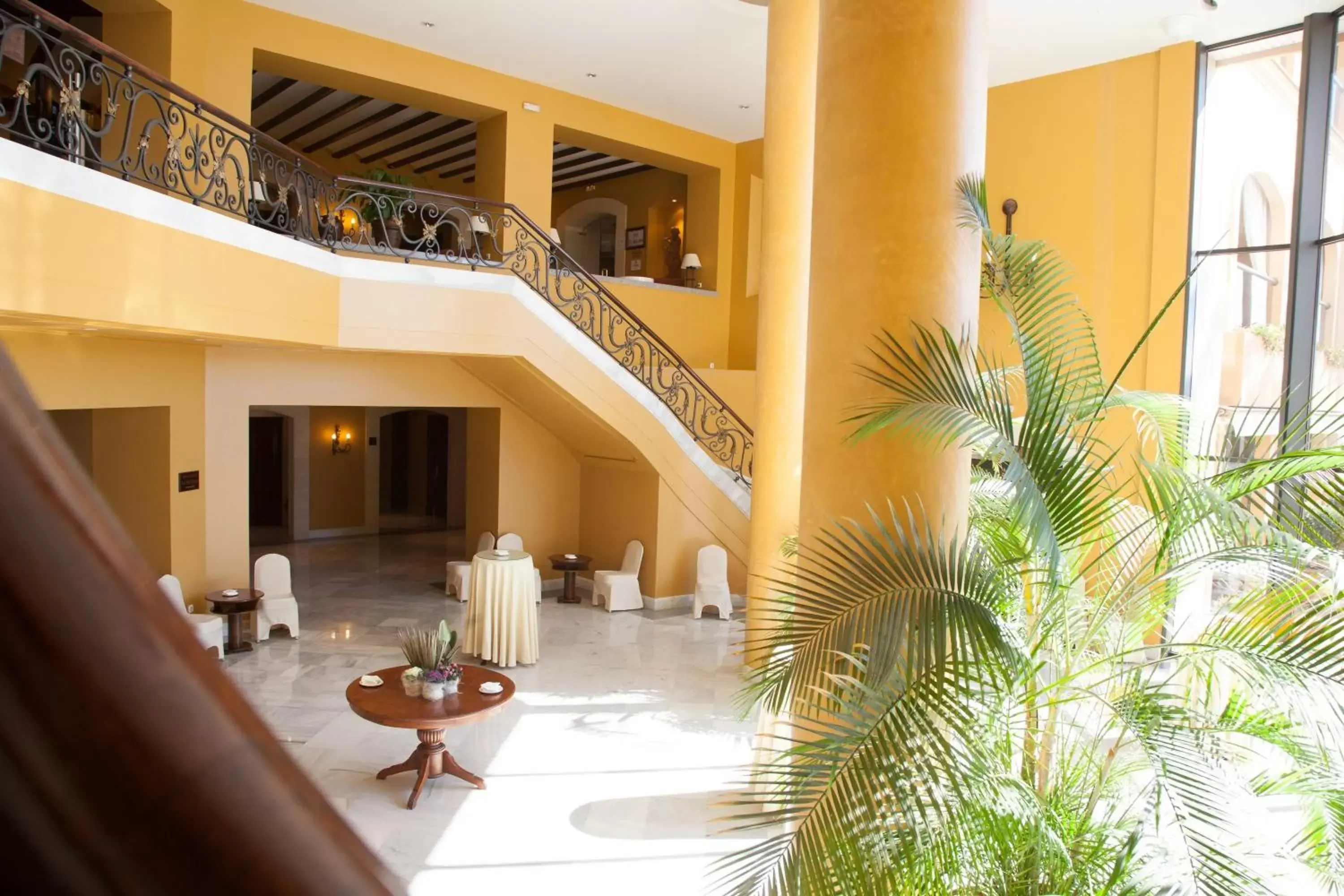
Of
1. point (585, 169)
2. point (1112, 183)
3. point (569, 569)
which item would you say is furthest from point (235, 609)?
point (1112, 183)

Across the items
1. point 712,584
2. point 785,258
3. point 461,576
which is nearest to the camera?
point 785,258

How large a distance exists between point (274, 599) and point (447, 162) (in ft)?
32.5

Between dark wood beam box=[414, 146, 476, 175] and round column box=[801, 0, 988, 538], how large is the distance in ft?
47.7

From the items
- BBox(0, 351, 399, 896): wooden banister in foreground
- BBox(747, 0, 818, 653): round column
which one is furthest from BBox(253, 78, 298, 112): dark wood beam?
BBox(0, 351, 399, 896): wooden banister in foreground

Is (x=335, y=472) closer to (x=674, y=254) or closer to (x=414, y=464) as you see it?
(x=414, y=464)

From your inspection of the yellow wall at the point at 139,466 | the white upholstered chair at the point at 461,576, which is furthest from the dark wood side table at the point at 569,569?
the yellow wall at the point at 139,466

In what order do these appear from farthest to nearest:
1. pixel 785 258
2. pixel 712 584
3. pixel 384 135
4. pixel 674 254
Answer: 1. pixel 674 254
2. pixel 384 135
3. pixel 712 584
4. pixel 785 258

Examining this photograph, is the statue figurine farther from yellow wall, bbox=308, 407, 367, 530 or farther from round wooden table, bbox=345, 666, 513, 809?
round wooden table, bbox=345, 666, 513, 809

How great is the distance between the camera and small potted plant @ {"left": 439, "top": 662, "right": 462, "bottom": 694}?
712cm

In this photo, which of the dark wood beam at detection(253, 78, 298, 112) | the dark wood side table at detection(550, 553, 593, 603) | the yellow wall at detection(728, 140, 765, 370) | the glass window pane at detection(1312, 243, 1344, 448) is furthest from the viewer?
the yellow wall at detection(728, 140, 765, 370)

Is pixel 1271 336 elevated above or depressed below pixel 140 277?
above

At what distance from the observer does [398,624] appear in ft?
37.4

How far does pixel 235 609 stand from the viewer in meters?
9.86

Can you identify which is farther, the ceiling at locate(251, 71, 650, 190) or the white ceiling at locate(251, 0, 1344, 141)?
the ceiling at locate(251, 71, 650, 190)
